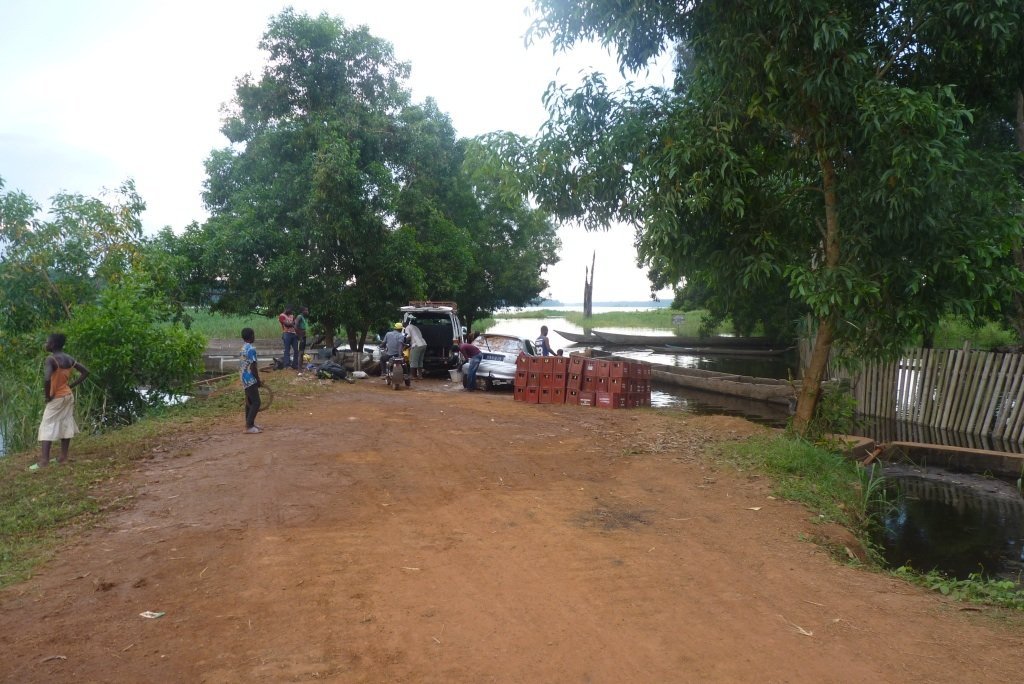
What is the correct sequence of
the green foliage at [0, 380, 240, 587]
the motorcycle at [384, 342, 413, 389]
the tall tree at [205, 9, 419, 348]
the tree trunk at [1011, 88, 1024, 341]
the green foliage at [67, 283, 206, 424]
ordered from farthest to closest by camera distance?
1. the tall tree at [205, 9, 419, 348]
2. the motorcycle at [384, 342, 413, 389]
3. the green foliage at [67, 283, 206, 424]
4. the tree trunk at [1011, 88, 1024, 341]
5. the green foliage at [0, 380, 240, 587]

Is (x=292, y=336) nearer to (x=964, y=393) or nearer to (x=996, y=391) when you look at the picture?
(x=964, y=393)

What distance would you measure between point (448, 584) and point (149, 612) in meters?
2.00

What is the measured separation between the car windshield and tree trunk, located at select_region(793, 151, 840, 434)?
9.15 m

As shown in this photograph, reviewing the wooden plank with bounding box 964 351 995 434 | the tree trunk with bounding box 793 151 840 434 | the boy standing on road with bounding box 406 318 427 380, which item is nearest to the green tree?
the tree trunk with bounding box 793 151 840 434

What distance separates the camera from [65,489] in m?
8.08

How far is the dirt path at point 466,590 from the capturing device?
4.34 meters

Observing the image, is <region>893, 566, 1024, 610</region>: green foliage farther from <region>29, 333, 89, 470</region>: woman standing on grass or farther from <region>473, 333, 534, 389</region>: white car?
<region>473, 333, 534, 389</region>: white car

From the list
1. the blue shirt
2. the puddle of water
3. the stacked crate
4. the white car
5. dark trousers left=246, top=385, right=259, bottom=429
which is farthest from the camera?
the white car

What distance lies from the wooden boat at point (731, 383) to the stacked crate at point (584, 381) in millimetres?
3789

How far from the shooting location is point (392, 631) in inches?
187

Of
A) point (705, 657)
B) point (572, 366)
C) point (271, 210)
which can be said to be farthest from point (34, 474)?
point (271, 210)

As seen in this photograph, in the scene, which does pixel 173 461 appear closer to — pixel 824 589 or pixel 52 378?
pixel 52 378

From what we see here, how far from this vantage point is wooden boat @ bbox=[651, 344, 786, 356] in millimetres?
38100

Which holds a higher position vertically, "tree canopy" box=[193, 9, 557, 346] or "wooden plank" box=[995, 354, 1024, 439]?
"tree canopy" box=[193, 9, 557, 346]
